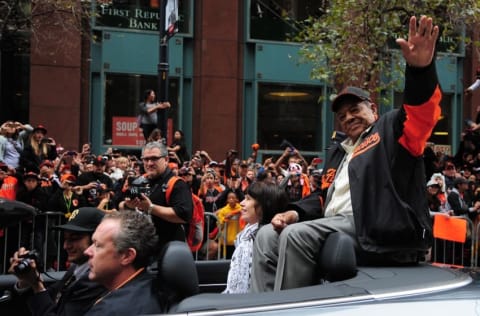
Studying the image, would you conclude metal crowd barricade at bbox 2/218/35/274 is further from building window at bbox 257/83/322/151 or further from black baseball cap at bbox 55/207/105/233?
building window at bbox 257/83/322/151

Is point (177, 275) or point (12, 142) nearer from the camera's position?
point (177, 275)

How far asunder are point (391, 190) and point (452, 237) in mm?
6140

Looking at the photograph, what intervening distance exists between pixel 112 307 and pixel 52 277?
68.5 inches

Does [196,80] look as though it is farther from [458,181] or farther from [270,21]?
[458,181]

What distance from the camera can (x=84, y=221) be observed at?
14.8 feet

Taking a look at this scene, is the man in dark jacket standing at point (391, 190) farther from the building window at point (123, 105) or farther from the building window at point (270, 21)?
the building window at point (270, 21)

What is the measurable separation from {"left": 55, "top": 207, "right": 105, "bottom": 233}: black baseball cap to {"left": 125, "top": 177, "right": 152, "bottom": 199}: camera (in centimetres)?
170

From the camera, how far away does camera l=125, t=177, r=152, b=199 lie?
6.33m

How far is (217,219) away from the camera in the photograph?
1033 centimetres

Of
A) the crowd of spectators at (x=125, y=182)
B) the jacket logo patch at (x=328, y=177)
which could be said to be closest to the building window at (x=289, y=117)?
the crowd of spectators at (x=125, y=182)

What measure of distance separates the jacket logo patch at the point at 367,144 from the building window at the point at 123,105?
1891cm

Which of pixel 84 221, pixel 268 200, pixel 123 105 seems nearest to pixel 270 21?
pixel 123 105

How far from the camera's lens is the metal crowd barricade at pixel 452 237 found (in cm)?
932

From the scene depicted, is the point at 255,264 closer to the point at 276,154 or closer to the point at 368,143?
the point at 368,143
